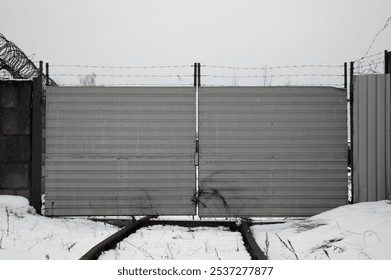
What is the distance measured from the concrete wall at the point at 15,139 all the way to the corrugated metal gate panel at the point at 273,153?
3721 mm

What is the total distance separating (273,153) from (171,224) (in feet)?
8.58

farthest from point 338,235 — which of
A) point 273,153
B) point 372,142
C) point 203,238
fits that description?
point 372,142

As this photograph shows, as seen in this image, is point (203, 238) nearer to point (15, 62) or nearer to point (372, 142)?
point (372, 142)

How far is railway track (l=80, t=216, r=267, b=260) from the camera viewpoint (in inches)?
247

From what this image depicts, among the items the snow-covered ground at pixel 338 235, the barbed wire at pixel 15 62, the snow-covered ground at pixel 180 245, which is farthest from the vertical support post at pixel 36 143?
the snow-covered ground at pixel 338 235

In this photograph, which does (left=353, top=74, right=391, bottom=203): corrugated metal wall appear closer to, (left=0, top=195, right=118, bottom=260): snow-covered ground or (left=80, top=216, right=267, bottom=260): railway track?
(left=80, top=216, right=267, bottom=260): railway track

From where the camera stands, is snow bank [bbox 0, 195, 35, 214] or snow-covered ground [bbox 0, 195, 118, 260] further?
snow bank [bbox 0, 195, 35, 214]

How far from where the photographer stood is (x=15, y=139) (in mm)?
10477

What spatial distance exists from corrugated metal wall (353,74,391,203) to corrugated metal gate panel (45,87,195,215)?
3.42 meters

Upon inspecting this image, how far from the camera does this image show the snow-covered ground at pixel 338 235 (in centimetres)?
607

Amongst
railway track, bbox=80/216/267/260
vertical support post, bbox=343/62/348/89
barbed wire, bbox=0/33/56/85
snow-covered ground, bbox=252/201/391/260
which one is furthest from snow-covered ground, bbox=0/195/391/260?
barbed wire, bbox=0/33/56/85

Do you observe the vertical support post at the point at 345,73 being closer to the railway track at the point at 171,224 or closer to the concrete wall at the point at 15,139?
the railway track at the point at 171,224

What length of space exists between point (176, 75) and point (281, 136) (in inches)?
102

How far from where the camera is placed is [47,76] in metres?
10.5
